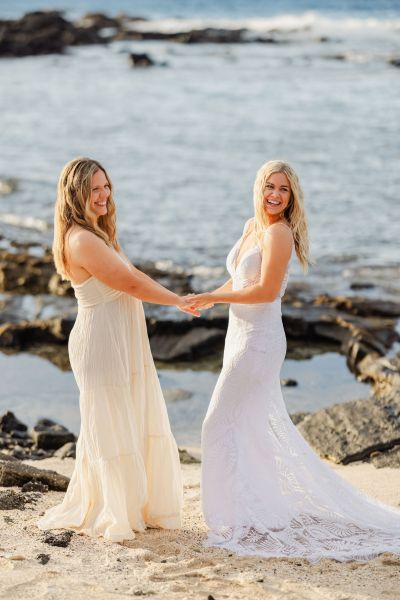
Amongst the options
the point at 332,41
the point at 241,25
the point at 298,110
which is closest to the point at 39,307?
the point at 298,110

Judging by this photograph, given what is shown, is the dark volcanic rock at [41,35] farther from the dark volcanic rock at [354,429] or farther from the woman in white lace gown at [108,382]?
the woman in white lace gown at [108,382]

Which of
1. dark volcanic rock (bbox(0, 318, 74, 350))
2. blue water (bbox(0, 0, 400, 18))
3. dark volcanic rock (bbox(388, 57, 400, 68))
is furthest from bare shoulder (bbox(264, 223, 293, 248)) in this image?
blue water (bbox(0, 0, 400, 18))

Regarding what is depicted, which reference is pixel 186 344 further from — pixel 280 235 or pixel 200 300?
pixel 280 235

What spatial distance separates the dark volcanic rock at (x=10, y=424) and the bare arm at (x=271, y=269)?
4436 millimetres

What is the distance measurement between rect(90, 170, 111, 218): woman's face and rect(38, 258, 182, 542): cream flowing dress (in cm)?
43

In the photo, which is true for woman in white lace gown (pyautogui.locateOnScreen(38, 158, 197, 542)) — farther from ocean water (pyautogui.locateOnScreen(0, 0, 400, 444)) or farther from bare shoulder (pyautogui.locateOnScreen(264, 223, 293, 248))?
ocean water (pyautogui.locateOnScreen(0, 0, 400, 444))

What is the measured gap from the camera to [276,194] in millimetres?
6348

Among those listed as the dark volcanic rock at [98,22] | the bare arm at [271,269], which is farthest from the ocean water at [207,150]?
the dark volcanic rock at [98,22]

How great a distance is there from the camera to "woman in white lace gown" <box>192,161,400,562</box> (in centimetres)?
633

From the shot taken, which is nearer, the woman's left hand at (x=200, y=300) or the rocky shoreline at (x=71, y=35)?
the woman's left hand at (x=200, y=300)

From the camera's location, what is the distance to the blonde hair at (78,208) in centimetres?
602

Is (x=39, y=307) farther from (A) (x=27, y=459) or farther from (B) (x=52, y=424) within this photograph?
(A) (x=27, y=459)

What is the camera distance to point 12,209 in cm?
2072

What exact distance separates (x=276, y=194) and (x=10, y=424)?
15.9ft
